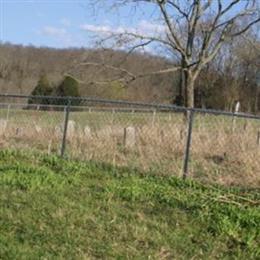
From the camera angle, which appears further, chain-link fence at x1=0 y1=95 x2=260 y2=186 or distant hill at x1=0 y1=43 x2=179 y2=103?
distant hill at x1=0 y1=43 x2=179 y2=103

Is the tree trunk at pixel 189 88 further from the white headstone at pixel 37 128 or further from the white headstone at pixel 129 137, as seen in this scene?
the white headstone at pixel 129 137

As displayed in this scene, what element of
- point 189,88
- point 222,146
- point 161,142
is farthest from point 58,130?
point 189,88

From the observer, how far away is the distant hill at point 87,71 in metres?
22.0

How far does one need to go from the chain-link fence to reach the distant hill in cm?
799

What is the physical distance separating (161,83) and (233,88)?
20.1 meters

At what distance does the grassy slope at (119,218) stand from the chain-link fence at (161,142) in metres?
1.71

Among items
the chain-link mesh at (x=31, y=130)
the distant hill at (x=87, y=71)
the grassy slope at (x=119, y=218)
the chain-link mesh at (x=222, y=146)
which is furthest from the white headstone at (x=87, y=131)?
the distant hill at (x=87, y=71)

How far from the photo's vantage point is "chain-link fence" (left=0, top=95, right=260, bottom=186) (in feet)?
33.0

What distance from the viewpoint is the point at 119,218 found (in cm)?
619

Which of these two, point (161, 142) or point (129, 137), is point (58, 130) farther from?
point (161, 142)

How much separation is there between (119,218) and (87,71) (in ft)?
53.9

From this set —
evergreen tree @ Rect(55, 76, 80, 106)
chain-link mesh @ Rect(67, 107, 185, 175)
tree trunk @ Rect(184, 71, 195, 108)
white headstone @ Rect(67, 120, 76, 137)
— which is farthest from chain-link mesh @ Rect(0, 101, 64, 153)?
evergreen tree @ Rect(55, 76, 80, 106)

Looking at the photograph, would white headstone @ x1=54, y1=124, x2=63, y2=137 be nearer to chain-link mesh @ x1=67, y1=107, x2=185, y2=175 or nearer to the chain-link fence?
the chain-link fence

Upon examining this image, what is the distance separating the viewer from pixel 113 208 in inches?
259
